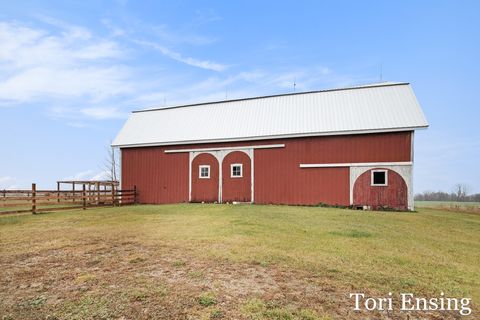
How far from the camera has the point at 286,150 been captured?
20125mm

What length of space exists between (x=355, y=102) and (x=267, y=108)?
5.73 metres

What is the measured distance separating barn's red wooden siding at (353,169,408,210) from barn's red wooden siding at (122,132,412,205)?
0.65 m

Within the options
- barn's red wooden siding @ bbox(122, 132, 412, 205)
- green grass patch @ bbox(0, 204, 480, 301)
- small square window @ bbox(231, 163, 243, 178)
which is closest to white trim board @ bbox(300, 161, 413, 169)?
barn's red wooden siding @ bbox(122, 132, 412, 205)

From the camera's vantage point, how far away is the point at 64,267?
6.70m

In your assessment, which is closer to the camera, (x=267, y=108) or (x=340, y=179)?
(x=340, y=179)

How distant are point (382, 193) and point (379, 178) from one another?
819mm

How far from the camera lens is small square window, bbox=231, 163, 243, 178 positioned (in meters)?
21.1

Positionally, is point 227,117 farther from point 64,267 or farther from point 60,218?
point 64,267

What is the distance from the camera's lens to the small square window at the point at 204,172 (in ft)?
72.0

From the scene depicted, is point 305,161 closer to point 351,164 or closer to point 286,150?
point 286,150

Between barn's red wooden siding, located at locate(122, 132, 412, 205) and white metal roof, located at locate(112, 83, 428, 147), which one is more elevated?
white metal roof, located at locate(112, 83, 428, 147)

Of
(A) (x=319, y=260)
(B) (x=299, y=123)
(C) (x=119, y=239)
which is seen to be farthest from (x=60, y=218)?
(B) (x=299, y=123)

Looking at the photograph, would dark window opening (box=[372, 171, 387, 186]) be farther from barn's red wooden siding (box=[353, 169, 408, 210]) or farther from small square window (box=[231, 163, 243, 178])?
small square window (box=[231, 163, 243, 178])

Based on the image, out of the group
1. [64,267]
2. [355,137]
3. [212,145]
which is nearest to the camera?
[64,267]
